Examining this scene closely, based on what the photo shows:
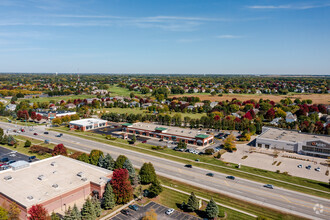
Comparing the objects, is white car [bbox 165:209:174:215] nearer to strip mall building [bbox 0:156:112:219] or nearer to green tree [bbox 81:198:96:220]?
green tree [bbox 81:198:96:220]

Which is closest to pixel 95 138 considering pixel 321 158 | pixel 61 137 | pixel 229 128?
pixel 61 137

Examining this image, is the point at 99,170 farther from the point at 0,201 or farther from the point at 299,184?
the point at 299,184

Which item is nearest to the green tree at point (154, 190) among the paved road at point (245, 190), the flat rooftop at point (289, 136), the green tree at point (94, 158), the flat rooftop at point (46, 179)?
the paved road at point (245, 190)

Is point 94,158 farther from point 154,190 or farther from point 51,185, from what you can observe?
point 154,190

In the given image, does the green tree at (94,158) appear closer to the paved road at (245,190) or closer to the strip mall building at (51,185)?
the strip mall building at (51,185)

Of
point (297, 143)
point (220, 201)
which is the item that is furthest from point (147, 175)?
point (297, 143)

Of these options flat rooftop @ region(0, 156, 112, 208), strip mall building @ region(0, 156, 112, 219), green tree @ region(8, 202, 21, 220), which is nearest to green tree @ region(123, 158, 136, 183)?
flat rooftop @ region(0, 156, 112, 208)
